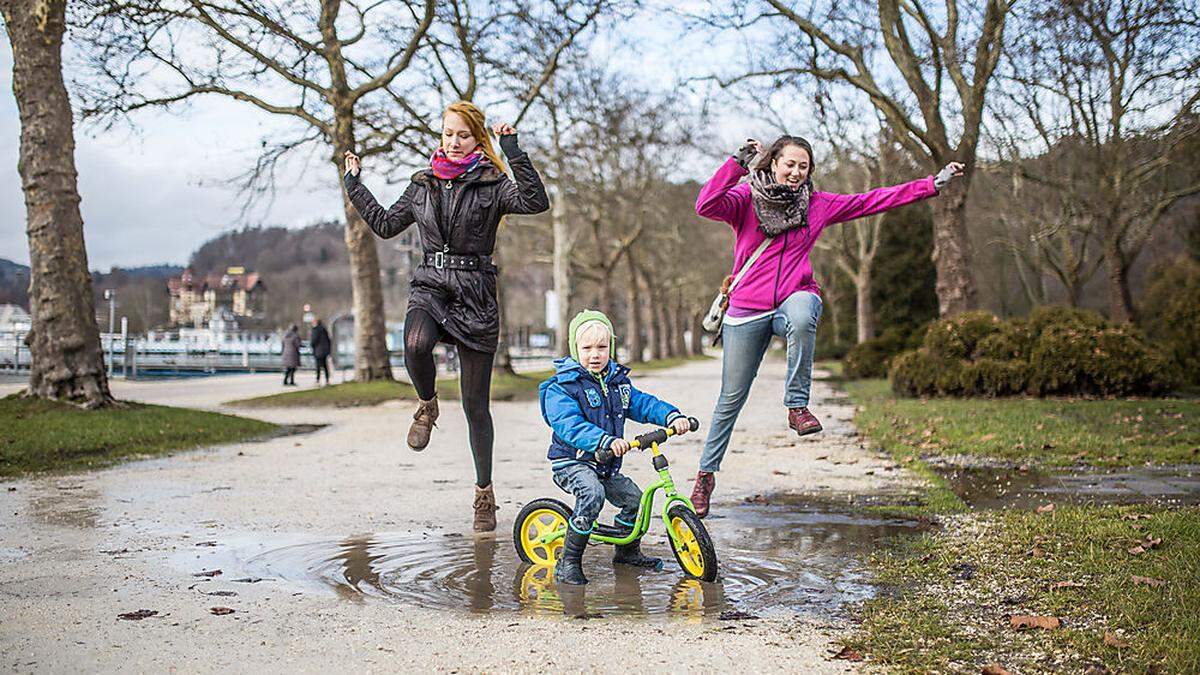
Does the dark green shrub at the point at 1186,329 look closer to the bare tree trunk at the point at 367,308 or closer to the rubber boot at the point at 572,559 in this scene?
the bare tree trunk at the point at 367,308

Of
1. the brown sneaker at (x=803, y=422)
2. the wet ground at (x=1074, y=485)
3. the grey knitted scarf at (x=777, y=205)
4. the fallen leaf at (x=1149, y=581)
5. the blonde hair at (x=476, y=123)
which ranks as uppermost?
the blonde hair at (x=476, y=123)

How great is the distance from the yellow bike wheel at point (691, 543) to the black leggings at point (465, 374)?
1597 millimetres

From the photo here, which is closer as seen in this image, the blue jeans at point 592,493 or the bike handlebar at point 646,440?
the bike handlebar at point 646,440

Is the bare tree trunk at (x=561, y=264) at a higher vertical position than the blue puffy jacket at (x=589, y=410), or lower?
higher

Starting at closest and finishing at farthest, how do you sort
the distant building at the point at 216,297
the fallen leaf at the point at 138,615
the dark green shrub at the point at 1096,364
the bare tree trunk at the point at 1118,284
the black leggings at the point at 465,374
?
1. the fallen leaf at the point at 138,615
2. the black leggings at the point at 465,374
3. the dark green shrub at the point at 1096,364
4. the bare tree trunk at the point at 1118,284
5. the distant building at the point at 216,297

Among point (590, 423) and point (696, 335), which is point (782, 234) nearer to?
point (590, 423)

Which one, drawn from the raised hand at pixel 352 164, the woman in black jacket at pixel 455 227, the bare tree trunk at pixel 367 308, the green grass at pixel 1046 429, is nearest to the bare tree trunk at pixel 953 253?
the green grass at pixel 1046 429

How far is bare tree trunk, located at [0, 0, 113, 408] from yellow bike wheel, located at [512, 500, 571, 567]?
32.6 ft

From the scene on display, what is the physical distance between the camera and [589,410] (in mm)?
5898

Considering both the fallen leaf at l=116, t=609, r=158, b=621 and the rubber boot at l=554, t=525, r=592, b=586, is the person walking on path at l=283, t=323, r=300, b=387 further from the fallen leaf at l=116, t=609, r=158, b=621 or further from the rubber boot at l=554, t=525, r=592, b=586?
the fallen leaf at l=116, t=609, r=158, b=621

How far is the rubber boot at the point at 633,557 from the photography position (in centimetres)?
598

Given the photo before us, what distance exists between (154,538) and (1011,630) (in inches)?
190

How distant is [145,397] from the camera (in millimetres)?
24625

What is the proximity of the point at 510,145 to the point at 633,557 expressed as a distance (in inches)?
95.9
